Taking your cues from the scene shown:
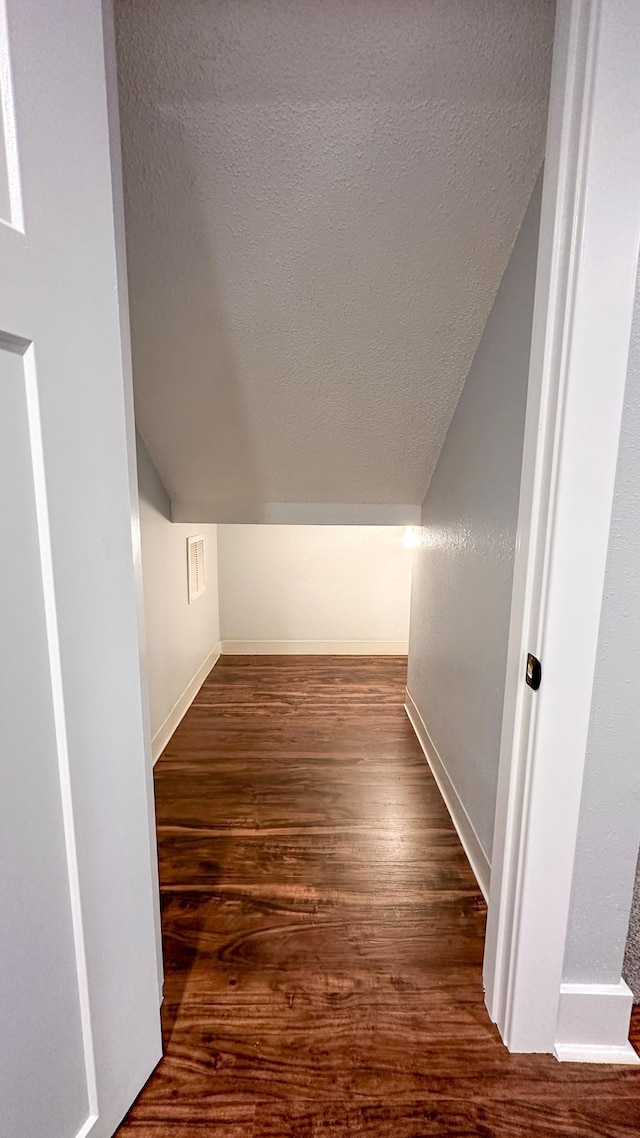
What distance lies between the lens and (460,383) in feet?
5.43

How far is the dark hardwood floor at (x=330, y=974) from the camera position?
3.03 feet

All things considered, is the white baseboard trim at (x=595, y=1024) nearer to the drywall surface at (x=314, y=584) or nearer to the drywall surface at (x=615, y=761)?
the drywall surface at (x=615, y=761)

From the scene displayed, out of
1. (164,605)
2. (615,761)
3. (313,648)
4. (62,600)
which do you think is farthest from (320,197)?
(313,648)

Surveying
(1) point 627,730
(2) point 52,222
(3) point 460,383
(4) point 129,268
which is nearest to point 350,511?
(3) point 460,383

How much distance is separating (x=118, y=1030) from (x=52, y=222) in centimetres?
128

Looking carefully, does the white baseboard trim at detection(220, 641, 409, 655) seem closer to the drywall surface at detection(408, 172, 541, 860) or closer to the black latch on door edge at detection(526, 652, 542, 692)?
the drywall surface at detection(408, 172, 541, 860)

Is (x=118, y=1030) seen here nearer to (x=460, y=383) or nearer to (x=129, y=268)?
(x=129, y=268)

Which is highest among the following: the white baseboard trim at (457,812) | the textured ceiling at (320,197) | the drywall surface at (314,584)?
the textured ceiling at (320,197)

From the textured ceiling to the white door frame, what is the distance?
27 cm

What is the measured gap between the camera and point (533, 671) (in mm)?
917

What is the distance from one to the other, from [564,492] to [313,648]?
117 inches

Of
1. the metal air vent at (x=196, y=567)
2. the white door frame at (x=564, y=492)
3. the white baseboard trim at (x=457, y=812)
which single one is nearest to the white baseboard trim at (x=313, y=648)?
the metal air vent at (x=196, y=567)

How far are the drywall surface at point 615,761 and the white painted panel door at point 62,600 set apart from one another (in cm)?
84

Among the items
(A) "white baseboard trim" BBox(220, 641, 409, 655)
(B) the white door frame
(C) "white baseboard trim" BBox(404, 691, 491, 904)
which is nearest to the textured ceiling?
(B) the white door frame
